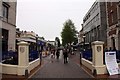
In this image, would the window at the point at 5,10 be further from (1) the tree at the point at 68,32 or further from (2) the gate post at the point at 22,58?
(1) the tree at the point at 68,32

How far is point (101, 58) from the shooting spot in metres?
16.8

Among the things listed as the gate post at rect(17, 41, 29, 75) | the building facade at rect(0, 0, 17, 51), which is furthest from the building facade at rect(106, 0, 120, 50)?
the gate post at rect(17, 41, 29, 75)

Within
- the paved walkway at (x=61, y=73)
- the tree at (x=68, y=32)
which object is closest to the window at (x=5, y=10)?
the paved walkway at (x=61, y=73)

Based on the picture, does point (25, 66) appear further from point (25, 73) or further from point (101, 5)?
point (101, 5)

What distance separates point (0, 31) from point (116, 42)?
15887mm

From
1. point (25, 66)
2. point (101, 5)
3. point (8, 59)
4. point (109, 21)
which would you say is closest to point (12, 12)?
point (109, 21)

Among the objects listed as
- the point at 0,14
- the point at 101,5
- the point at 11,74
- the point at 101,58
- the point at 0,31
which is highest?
the point at 101,5

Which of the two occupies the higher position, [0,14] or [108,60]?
[0,14]

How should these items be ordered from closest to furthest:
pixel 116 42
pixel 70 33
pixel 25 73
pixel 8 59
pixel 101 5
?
pixel 25 73, pixel 8 59, pixel 116 42, pixel 101 5, pixel 70 33

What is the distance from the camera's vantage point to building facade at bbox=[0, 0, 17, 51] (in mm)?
31108

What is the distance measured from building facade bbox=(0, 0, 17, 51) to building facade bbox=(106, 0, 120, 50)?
14.6 m

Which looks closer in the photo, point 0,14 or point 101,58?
point 101,58

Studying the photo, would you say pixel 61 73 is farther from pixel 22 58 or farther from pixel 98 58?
pixel 22 58

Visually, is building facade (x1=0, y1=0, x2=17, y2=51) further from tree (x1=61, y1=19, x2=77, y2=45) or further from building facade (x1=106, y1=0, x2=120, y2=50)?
tree (x1=61, y1=19, x2=77, y2=45)
